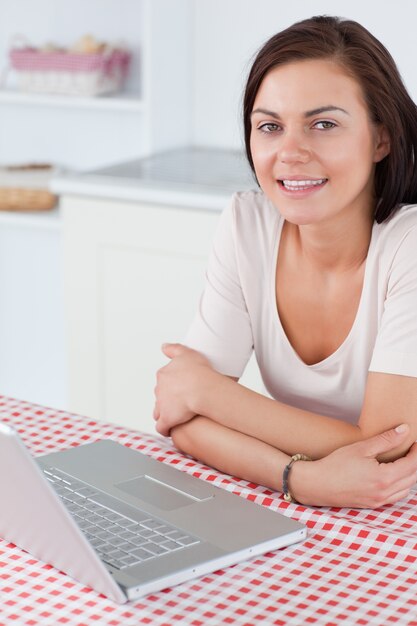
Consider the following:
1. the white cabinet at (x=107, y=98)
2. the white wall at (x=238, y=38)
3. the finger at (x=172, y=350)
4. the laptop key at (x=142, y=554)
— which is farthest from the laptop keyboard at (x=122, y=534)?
the white cabinet at (x=107, y=98)

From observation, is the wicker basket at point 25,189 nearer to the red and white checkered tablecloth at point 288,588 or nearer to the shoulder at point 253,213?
the shoulder at point 253,213

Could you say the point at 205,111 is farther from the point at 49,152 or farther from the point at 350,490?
the point at 350,490

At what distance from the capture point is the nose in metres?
1.50

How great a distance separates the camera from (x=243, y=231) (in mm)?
1735

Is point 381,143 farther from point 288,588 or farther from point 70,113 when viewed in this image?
point 70,113

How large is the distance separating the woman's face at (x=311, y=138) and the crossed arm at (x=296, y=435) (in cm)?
26

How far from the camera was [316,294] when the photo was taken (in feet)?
5.55

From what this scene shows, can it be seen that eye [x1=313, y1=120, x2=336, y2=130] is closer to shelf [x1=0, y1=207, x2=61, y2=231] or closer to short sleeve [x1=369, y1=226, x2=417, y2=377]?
short sleeve [x1=369, y1=226, x2=417, y2=377]

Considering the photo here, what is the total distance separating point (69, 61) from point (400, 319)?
6.01 ft

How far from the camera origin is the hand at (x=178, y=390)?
1.53 m

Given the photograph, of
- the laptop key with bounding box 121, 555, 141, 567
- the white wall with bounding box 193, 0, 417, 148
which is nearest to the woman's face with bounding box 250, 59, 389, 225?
Result: the laptop key with bounding box 121, 555, 141, 567

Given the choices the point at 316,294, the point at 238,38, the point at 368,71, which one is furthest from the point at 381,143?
the point at 238,38

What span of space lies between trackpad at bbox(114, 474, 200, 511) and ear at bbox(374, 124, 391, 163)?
0.58 meters

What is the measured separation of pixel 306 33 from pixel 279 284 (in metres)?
0.38
